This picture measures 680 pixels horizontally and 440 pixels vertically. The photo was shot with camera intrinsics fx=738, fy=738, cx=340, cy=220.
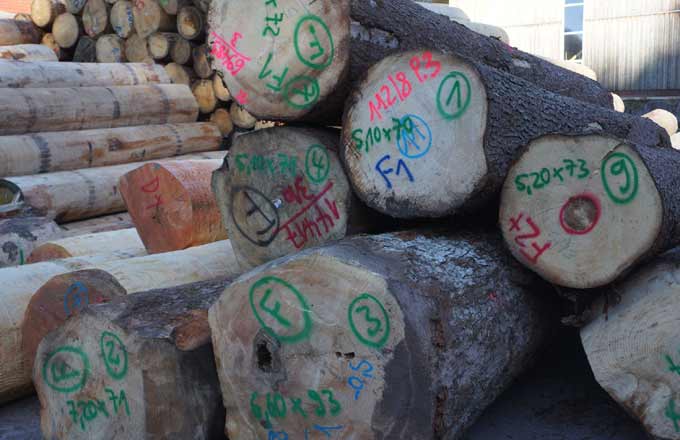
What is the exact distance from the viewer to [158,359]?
2.18 meters

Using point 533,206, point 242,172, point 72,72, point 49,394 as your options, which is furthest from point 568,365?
point 72,72

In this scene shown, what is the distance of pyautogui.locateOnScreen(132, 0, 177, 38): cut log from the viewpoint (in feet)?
22.7

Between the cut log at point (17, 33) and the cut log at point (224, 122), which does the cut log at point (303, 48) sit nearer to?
the cut log at point (224, 122)

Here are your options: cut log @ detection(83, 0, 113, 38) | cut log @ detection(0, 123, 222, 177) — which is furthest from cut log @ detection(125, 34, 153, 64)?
cut log @ detection(0, 123, 222, 177)

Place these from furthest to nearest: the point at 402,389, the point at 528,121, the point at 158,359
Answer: the point at 528,121 < the point at 158,359 < the point at 402,389

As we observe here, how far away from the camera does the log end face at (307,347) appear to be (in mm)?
1938

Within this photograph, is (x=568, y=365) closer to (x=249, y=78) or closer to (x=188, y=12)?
(x=249, y=78)

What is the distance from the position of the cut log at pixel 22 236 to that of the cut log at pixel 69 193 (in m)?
0.31

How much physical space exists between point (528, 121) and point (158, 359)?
147 centimetres

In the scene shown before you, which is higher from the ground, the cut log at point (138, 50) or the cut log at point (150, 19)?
the cut log at point (150, 19)

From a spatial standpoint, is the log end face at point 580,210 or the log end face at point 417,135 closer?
the log end face at point 580,210

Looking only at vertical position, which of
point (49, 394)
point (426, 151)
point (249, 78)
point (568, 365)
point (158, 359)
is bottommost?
point (568, 365)

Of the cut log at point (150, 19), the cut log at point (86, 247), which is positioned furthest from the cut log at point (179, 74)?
the cut log at point (86, 247)

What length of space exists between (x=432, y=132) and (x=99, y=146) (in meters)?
4.03
